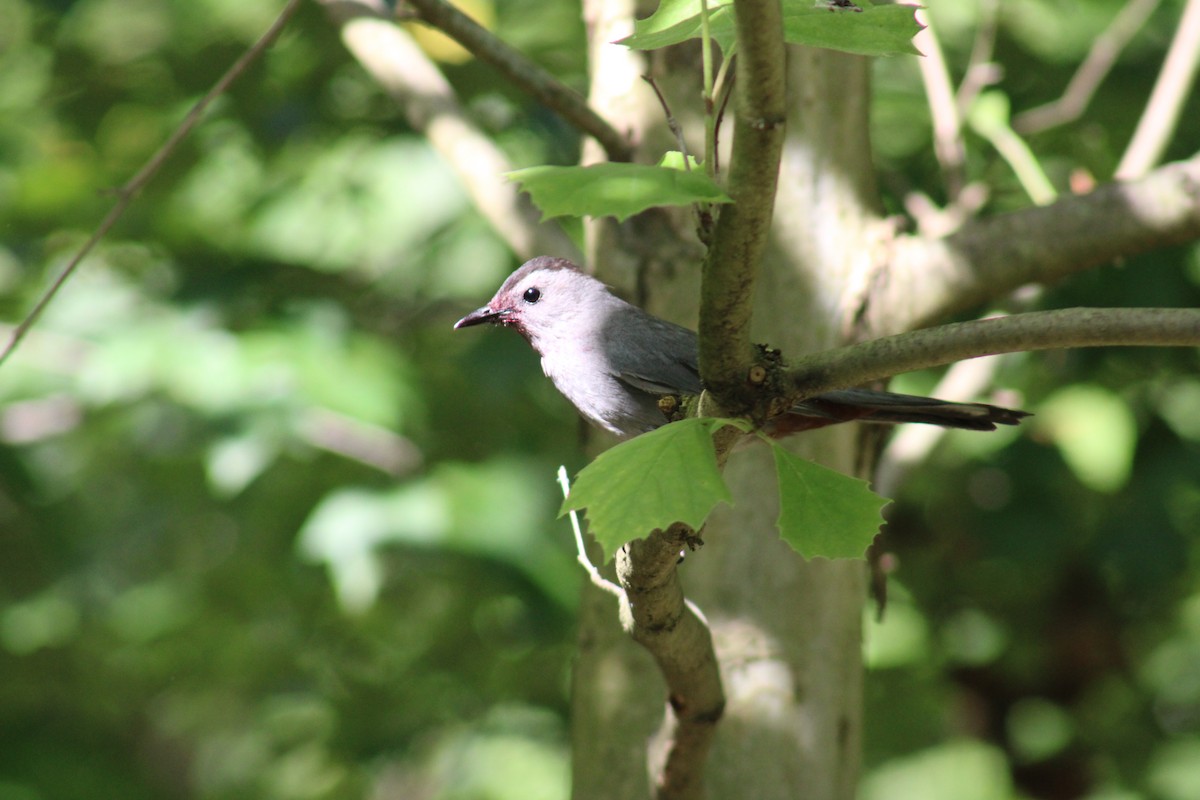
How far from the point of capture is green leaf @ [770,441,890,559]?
1825mm

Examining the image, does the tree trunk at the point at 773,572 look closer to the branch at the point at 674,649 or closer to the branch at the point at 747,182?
the branch at the point at 674,649

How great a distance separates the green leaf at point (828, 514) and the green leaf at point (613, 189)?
0.50m

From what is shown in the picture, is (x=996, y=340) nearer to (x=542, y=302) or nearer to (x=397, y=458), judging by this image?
(x=542, y=302)

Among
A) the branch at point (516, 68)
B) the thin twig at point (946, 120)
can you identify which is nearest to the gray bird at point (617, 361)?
the branch at point (516, 68)

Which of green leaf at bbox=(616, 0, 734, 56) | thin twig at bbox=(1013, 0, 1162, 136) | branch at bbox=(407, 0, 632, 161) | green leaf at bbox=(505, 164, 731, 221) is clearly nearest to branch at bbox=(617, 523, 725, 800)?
green leaf at bbox=(505, 164, 731, 221)

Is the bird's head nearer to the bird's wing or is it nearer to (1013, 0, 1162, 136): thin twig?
the bird's wing

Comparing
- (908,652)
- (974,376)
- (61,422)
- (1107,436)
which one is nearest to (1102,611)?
(908,652)

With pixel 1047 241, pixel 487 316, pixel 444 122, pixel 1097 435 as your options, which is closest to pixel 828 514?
pixel 1047 241

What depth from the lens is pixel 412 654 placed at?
6332mm

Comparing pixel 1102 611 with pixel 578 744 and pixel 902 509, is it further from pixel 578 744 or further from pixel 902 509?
pixel 578 744

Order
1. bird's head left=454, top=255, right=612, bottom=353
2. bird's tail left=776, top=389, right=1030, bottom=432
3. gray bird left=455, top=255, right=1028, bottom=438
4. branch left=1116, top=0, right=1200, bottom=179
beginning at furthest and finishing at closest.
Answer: bird's head left=454, top=255, right=612, bottom=353, branch left=1116, top=0, right=1200, bottom=179, gray bird left=455, top=255, right=1028, bottom=438, bird's tail left=776, top=389, right=1030, bottom=432

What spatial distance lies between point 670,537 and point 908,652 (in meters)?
4.13

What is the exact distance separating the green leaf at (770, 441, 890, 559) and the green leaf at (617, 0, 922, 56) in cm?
61

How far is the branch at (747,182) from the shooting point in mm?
1398
